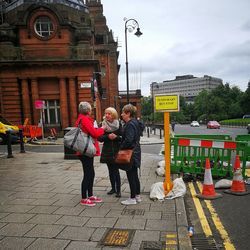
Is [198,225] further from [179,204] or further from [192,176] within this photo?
[192,176]

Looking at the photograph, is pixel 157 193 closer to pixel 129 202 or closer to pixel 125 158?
pixel 129 202

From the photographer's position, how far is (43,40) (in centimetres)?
2598

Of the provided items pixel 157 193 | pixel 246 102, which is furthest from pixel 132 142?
pixel 246 102

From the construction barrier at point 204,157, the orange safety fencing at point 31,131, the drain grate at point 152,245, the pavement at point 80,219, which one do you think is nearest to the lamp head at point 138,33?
the orange safety fencing at point 31,131

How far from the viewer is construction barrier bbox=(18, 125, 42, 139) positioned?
2231 cm

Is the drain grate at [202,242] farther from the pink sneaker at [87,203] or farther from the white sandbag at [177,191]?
the pink sneaker at [87,203]

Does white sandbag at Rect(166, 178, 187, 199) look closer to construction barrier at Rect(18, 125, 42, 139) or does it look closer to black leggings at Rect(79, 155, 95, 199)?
black leggings at Rect(79, 155, 95, 199)

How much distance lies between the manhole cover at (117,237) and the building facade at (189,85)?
15907cm

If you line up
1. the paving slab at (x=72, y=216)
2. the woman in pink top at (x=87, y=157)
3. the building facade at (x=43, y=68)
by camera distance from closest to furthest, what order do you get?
the paving slab at (x=72, y=216), the woman in pink top at (x=87, y=157), the building facade at (x=43, y=68)

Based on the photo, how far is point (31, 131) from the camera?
22328 millimetres

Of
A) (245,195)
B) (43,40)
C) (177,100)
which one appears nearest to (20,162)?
(177,100)

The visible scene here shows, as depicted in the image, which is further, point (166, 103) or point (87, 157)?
point (166, 103)

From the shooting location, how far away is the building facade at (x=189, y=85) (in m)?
162

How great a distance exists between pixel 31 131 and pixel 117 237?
19506mm
